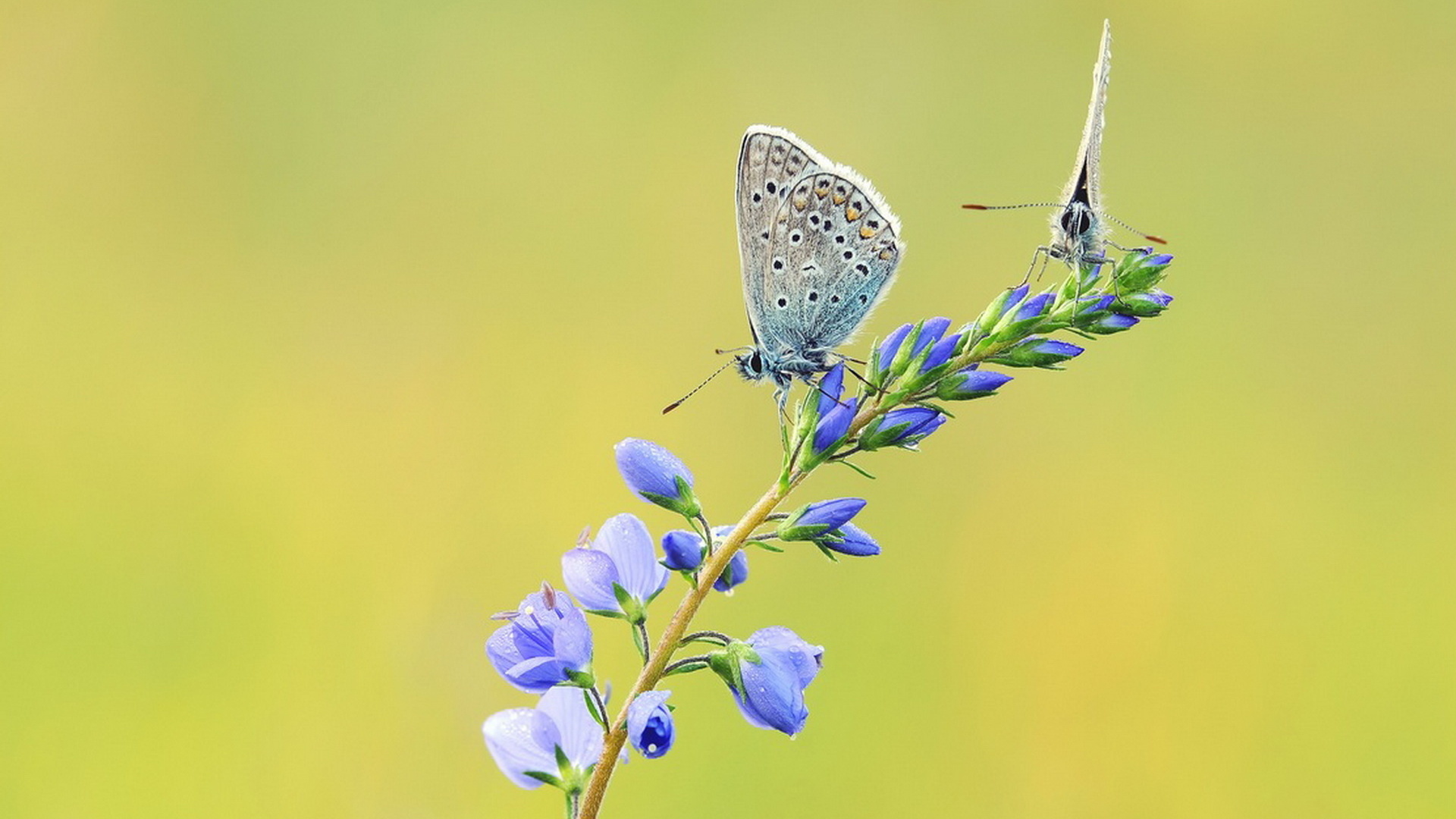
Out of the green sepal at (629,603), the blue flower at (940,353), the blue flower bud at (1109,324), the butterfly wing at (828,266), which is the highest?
the butterfly wing at (828,266)

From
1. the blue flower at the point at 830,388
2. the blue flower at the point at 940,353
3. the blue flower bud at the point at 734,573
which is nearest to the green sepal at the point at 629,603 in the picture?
the blue flower bud at the point at 734,573

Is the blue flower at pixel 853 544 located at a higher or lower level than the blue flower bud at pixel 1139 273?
lower

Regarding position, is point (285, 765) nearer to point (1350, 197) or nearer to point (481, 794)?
point (481, 794)

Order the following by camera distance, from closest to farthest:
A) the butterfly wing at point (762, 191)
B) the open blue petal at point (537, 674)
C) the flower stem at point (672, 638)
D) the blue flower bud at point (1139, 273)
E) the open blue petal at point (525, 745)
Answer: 1. the flower stem at point (672, 638)
2. the open blue petal at point (537, 674)
3. the open blue petal at point (525, 745)
4. the blue flower bud at point (1139, 273)
5. the butterfly wing at point (762, 191)

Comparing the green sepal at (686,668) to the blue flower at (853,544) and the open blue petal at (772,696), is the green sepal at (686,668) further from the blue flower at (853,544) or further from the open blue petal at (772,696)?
the blue flower at (853,544)

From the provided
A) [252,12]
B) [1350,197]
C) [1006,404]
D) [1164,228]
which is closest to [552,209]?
[252,12]

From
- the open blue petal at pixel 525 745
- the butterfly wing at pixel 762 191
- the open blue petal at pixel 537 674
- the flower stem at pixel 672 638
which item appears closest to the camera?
the flower stem at pixel 672 638

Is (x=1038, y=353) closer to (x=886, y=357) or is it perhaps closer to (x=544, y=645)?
(x=886, y=357)
